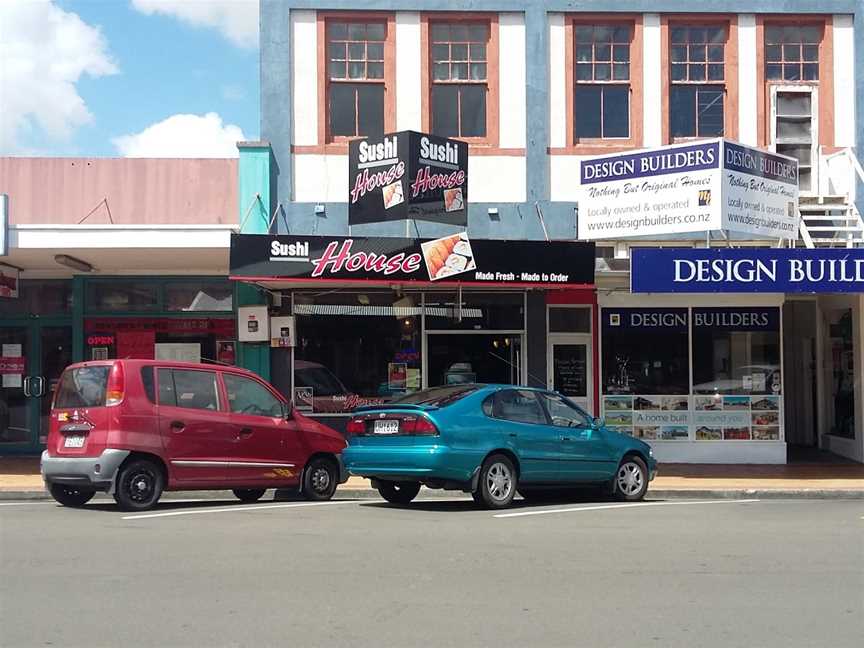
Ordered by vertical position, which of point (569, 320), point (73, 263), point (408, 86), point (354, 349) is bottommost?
point (354, 349)

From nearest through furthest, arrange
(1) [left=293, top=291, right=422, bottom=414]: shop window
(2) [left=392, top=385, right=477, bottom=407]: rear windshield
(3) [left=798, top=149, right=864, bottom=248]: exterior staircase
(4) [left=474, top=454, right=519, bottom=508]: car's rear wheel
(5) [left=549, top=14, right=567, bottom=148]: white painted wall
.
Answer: (4) [left=474, top=454, right=519, bottom=508]: car's rear wheel, (2) [left=392, top=385, right=477, bottom=407]: rear windshield, (3) [left=798, top=149, right=864, bottom=248]: exterior staircase, (1) [left=293, top=291, right=422, bottom=414]: shop window, (5) [left=549, top=14, right=567, bottom=148]: white painted wall

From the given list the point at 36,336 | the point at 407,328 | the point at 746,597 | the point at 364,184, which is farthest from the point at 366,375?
the point at 746,597

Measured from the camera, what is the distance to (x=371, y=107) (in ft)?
64.0

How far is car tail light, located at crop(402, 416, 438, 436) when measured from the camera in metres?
12.1

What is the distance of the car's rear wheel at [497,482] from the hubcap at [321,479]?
2.25m

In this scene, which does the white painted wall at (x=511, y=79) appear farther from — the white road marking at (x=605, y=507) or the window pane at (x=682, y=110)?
the white road marking at (x=605, y=507)

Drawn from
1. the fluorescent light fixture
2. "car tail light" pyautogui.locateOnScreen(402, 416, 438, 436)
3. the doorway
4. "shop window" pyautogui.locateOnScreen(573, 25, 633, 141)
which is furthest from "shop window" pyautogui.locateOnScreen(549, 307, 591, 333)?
the doorway

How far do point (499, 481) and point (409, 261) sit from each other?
493 centimetres

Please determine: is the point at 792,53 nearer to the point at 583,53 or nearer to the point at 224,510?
the point at 583,53

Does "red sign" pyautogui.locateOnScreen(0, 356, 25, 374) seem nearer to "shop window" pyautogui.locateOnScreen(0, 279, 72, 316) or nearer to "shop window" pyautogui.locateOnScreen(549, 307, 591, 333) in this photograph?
"shop window" pyautogui.locateOnScreen(0, 279, 72, 316)

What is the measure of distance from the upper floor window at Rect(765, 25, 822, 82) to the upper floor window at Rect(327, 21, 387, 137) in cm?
721

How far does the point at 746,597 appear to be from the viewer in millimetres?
7582

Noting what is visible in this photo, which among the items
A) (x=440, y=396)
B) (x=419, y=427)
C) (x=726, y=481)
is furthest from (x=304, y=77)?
(x=726, y=481)

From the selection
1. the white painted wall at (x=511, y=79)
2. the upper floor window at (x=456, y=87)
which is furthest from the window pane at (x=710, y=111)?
the upper floor window at (x=456, y=87)
